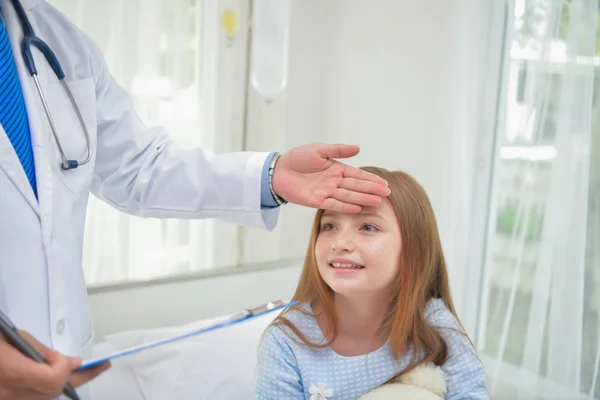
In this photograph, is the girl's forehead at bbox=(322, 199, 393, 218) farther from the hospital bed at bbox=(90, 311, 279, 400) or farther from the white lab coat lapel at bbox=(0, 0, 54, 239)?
the white lab coat lapel at bbox=(0, 0, 54, 239)

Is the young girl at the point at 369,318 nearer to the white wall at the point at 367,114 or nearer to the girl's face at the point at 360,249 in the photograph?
the girl's face at the point at 360,249

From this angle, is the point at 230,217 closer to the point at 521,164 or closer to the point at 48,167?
the point at 48,167

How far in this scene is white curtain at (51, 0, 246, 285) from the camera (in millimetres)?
1846

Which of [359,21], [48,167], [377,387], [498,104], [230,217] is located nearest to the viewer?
[48,167]

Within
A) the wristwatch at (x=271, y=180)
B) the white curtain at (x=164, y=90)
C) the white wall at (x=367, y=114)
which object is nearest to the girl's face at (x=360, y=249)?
the wristwatch at (x=271, y=180)

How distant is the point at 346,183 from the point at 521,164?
3.02ft

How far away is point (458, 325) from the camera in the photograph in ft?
4.08

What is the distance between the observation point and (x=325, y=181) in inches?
44.7

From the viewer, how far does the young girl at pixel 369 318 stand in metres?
1.13

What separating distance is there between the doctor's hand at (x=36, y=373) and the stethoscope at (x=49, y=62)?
0.40m

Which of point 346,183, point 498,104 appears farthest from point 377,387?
point 498,104

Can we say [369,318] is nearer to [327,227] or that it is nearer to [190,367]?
[327,227]

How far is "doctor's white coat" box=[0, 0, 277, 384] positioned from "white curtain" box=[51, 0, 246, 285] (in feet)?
2.09

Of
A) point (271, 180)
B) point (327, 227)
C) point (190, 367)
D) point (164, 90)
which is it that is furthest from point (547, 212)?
point (164, 90)
